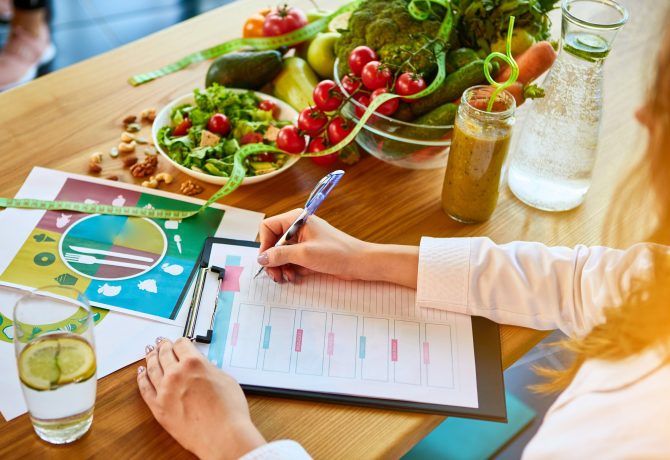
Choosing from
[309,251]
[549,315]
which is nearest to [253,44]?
[309,251]

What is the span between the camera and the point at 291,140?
144 centimetres

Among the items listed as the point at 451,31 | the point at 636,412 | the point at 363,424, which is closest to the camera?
the point at 636,412

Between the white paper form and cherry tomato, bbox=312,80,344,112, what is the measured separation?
1.26ft

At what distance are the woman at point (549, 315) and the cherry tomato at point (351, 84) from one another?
1.07 ft

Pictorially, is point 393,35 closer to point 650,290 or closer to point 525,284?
point 525,284

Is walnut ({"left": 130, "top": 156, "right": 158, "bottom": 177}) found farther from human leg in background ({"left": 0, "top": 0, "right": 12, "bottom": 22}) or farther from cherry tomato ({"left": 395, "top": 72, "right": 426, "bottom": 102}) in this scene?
human leg in background ({"left": 0, "top": 0, "right": 12, "bottom": 22})

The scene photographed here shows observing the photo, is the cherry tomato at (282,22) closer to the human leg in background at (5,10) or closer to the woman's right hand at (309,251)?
the woman's right hand at (309,251)

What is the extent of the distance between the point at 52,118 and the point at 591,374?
3.77ft

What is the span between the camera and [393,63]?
141cm

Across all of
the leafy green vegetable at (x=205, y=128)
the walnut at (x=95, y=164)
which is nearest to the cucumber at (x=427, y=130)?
the leafy green vegetable at (x=205, y=128)

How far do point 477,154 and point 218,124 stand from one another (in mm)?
534

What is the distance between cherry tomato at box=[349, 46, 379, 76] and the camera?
144 cm

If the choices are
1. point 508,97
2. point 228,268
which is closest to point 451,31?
point 508,97

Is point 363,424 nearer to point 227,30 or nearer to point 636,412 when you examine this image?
point 636,412
